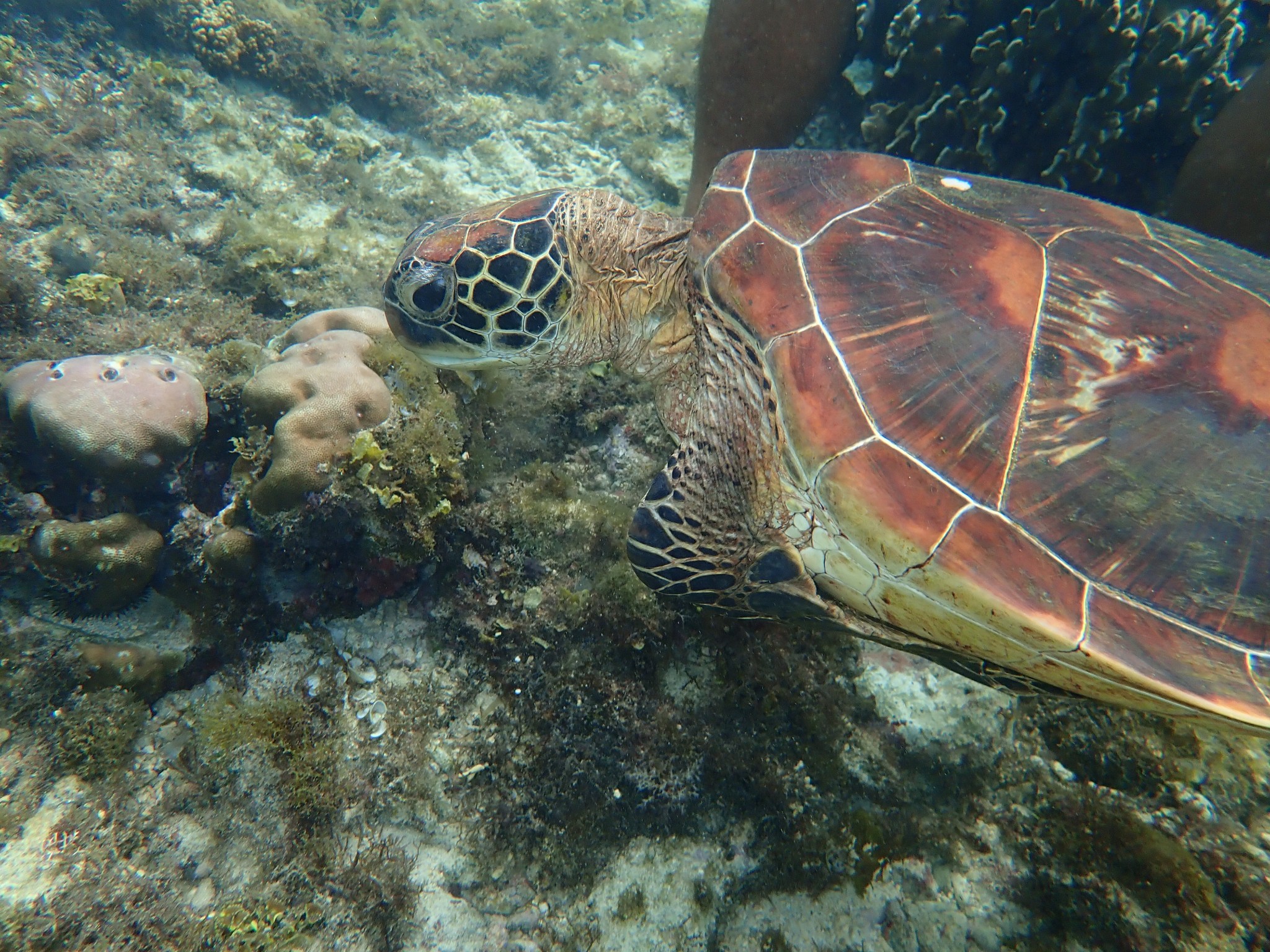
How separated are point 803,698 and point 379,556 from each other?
1.89 meters

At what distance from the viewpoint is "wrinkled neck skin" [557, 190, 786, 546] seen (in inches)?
84.7

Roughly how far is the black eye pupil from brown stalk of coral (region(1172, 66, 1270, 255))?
4.23m

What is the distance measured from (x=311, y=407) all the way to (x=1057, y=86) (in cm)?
490

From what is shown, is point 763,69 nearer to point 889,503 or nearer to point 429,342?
point 429,342

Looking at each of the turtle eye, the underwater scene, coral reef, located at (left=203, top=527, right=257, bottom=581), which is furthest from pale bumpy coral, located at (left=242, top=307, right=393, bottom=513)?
the turtle eye

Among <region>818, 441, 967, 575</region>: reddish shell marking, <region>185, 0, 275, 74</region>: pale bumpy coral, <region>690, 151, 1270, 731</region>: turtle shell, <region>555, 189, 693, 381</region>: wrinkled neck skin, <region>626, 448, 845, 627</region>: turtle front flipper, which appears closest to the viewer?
<region>690, 151, 1270, 731</region>: turtle shell

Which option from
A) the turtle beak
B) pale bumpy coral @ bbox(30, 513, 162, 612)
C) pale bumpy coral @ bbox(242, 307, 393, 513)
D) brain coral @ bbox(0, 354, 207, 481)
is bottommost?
pale bumpy coral @ bbox(30, 513, 162, 612)

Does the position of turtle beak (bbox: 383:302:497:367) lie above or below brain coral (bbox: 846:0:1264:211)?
below

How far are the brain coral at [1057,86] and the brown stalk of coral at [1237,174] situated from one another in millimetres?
362

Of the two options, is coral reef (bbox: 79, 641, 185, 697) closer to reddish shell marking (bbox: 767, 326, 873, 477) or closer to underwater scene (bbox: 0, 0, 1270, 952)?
underwater scene (bbox: 0, 0, 1270, 952)

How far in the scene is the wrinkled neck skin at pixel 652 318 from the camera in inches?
84.7

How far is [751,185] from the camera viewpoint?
7.47 feet

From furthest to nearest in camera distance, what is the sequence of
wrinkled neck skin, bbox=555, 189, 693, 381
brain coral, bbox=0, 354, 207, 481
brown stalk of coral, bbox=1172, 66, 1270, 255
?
1. brown stalk of coral, bbox=1172, 66, 1270, 255
2. wrinkled neck skin, bbox=555, 189, 693, 381
3. brain coral, bbox=0, 354, 207, 481

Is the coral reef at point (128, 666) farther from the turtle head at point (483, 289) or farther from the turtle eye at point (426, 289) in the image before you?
the turtle eye at point (426, 289)
